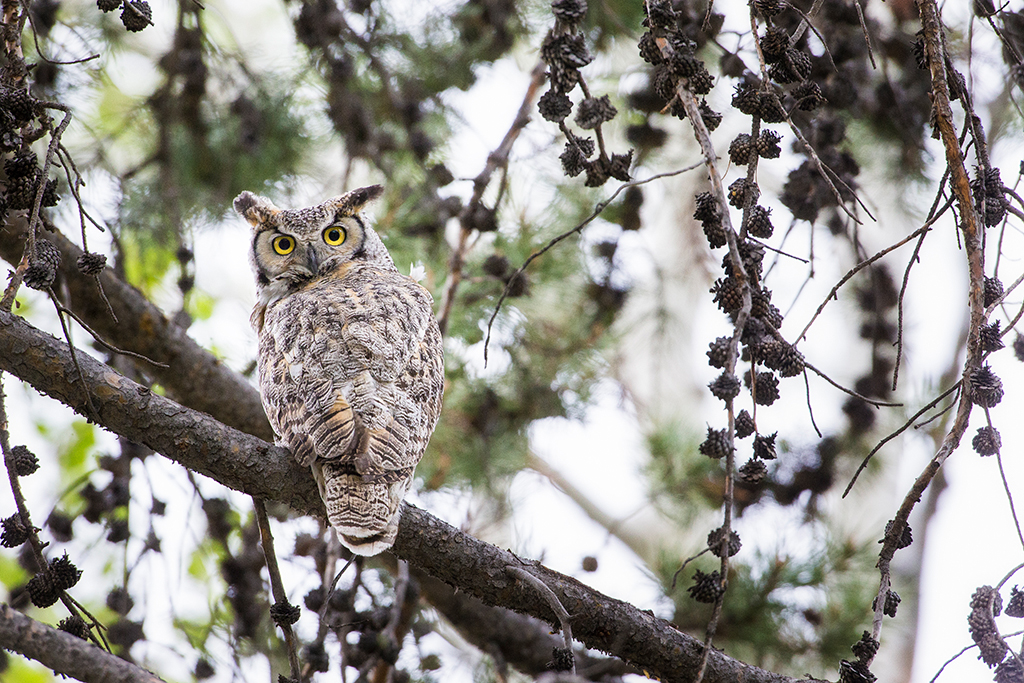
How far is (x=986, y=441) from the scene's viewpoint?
154 cm

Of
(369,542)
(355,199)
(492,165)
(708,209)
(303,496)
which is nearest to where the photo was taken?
(708,209)

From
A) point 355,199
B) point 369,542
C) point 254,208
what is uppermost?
point 355,199

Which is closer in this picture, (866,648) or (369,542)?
(866,648)

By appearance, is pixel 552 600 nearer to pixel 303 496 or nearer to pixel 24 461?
pixel 303 496

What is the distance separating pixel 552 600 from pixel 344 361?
845 millimetres

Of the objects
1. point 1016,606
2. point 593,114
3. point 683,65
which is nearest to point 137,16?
point 593,114

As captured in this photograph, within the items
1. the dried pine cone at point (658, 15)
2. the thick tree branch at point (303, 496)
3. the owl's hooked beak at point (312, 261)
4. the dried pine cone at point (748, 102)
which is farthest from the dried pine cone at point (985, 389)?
the owl's hooked beak at point (312, 261)

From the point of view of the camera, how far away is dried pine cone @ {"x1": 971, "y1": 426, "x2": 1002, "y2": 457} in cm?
152

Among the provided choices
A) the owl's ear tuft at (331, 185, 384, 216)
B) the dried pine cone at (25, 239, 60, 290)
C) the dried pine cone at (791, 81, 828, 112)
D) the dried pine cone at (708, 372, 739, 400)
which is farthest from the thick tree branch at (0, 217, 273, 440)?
the dried pine cone at (791, 81, 828, 112)

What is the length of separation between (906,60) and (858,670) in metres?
2.52

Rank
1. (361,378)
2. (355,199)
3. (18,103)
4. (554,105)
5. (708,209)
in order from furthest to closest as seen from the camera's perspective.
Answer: (355,199)
(361,378)
(554,105)
(708,209)
(18,103)

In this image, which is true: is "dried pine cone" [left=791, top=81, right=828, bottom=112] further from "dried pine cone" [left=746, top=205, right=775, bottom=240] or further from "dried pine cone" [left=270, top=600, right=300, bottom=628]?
"dried pine cone" [left=270, top=600, right=300, bottom=628]

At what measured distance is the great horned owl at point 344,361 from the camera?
1.97 meters

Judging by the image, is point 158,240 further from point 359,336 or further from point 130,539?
point 359,336
